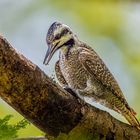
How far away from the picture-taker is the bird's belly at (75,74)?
4.21 ft

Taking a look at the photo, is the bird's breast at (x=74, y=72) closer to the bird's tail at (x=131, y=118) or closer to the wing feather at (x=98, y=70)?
the wing feather at (x=98, y=70)

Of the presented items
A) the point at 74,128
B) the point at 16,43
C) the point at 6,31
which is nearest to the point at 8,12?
the point at 6,31

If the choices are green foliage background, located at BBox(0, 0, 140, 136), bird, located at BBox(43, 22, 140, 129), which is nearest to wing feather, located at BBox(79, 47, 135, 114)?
bird, located at BBox(43, 22, 140, 129)

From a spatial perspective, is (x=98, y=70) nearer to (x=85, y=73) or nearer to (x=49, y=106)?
(x=85, y=73)

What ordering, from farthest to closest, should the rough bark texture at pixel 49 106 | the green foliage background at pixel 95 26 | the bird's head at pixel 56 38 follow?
the green foliage background at pixel 95 26
the bird's head at pixel 56 38
the rough bark texture at pixel 49 106

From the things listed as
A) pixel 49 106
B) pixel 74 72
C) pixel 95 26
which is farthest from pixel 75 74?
pixel 95 26

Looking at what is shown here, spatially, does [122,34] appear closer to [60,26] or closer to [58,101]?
[60,26]

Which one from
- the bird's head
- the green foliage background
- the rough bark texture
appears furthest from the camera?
the green foliage background

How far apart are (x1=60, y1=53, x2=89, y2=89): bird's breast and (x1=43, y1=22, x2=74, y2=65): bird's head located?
4 cm

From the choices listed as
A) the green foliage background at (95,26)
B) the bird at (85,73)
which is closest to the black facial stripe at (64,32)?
the bird at (85,73)

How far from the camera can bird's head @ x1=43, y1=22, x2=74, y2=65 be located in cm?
125

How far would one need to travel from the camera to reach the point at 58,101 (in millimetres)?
1152

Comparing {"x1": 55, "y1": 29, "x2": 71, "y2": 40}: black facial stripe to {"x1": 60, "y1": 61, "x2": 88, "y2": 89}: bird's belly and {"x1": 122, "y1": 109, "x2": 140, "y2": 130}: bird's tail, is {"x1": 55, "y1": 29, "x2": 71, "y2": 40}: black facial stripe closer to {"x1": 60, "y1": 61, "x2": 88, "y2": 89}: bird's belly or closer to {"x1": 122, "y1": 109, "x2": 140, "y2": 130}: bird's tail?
{"x1": 60, "y1": 61, "x2": 88, "y2": 89}: bird's belly

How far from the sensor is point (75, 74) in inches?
50.2
